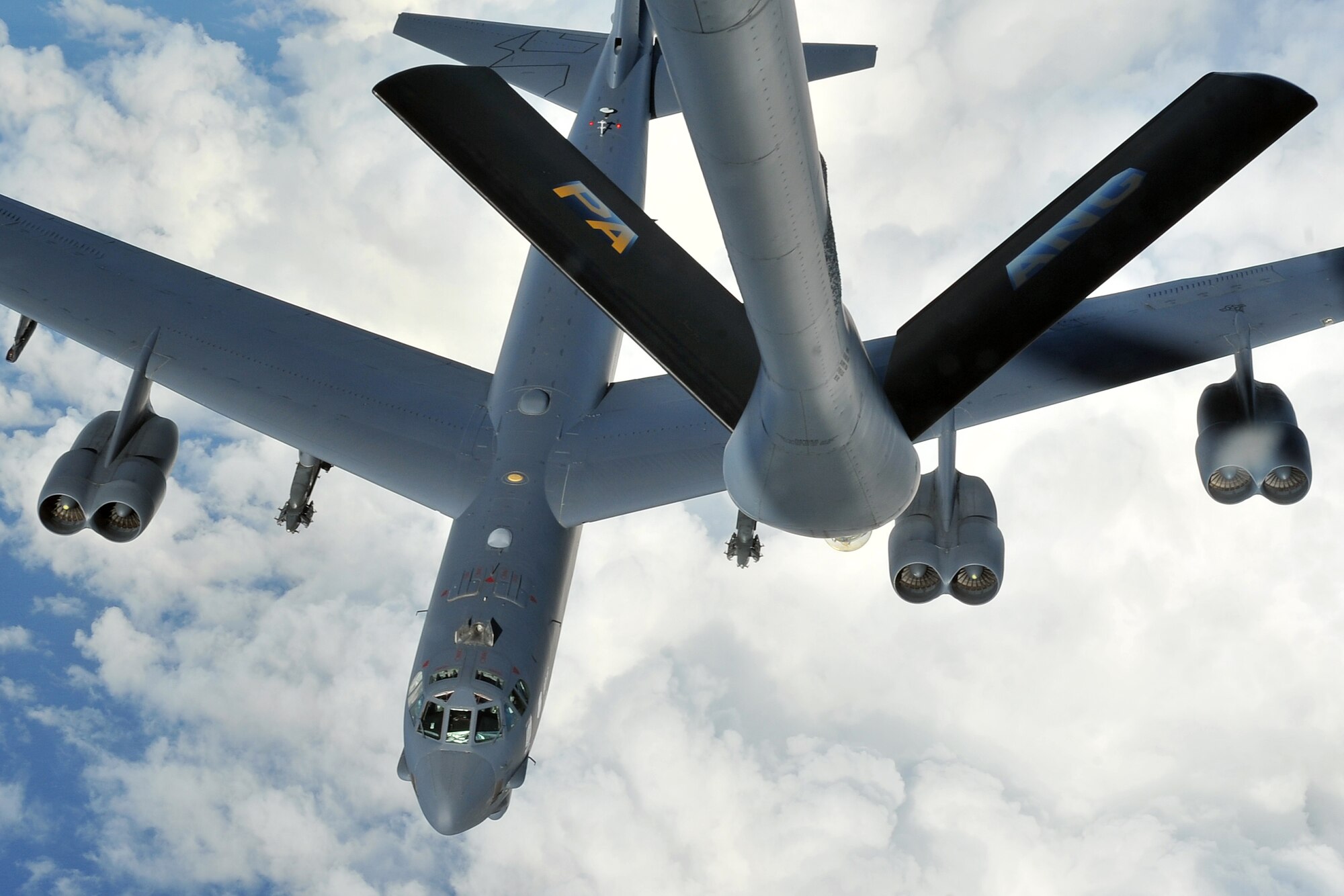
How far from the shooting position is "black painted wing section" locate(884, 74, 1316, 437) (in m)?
12.9

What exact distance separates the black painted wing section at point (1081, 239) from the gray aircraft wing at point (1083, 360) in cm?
601

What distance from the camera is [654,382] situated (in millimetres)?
23500

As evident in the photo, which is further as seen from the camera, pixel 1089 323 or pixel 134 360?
pixel 134 360

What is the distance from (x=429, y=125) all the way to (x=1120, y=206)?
823cm

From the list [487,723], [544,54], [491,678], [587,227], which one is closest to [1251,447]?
[587,227]

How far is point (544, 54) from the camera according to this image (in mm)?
29297

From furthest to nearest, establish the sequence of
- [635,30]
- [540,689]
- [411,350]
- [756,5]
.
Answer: [635,30] < [411,350] < [540,689] < [756,5]

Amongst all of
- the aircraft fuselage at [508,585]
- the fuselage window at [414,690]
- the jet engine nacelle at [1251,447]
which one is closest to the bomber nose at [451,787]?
the aircraft fuselage at [508,585]

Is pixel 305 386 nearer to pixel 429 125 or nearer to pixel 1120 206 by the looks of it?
pixel 429 125

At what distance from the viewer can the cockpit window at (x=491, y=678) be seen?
17125mm

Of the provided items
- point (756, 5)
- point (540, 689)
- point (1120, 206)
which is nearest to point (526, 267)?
point (540, 689)

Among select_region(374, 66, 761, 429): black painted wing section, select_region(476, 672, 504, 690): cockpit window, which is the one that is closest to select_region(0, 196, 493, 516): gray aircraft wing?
select_region(476, 672, 504, 690): cockpit window

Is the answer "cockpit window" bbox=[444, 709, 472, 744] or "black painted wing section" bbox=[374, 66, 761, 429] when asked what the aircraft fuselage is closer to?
"cockpit window" bbox=[444, 709, 472, 744]

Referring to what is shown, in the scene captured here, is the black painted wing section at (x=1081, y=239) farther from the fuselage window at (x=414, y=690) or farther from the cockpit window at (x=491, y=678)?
the fuselage window at (x=414, y=690)
